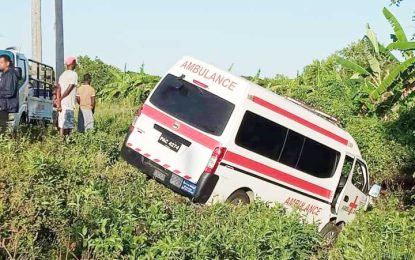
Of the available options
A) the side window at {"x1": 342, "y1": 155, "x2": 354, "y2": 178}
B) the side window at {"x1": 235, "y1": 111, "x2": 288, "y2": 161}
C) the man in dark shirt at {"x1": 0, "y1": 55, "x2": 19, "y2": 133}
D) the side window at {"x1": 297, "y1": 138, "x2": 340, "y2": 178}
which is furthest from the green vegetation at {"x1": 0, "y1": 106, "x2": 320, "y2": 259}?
the side window at {"x1": 342, "y1": 155, "x2": 354, "y2": 178}

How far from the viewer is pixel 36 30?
20.0 meters

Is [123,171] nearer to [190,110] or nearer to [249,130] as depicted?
[190,110]

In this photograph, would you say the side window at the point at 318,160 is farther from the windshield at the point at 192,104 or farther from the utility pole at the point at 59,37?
the utility pole at the point at 59,37

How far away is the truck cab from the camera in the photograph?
52.7 ft

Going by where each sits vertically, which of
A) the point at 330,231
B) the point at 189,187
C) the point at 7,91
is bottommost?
the point at 330,231

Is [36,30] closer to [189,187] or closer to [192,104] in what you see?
[192,104]

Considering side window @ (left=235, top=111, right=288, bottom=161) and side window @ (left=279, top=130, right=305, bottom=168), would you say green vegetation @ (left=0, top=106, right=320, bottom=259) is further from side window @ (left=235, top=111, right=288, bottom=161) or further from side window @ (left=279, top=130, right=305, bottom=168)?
side window @ (left=279, top=130, right=305, bottom=168)

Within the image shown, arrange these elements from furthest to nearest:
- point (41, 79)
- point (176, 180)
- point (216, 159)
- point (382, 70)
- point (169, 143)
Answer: point (382, 70) < point (41, 79) < point (169, 143) < point (176, 180) < point (216, 159)

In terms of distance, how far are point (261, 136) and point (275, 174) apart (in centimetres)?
74

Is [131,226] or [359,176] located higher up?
[131,226]

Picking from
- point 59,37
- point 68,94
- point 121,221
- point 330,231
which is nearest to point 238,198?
point 330,231

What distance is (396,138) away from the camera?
20.5 m

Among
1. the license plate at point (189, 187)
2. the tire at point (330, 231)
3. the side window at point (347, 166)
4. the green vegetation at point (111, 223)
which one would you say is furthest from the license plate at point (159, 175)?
the side window at point (347, 166)

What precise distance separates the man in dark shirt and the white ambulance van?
195 centimetres
